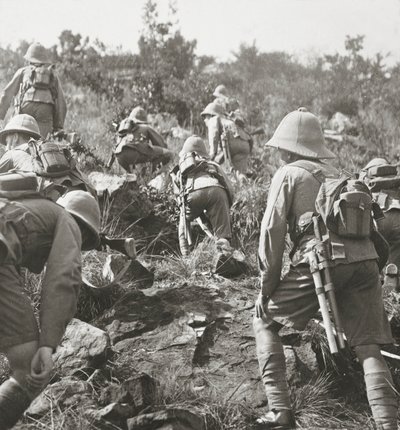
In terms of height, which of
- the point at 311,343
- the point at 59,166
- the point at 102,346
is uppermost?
the point at 59,166

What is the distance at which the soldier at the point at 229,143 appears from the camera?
12445 millimetres

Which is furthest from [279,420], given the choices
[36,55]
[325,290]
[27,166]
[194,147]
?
[36,55]

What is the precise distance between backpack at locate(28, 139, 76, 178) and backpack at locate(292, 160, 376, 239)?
2.82m

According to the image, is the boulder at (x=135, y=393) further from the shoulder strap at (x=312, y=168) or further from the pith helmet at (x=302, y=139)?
the pith helmet at (x=302, y=139)

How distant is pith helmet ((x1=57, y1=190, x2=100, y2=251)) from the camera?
4.03 m

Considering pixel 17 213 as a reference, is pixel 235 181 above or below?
below

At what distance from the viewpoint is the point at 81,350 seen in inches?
207

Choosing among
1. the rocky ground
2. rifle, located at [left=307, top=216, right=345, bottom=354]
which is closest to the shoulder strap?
rifle, located at [left=307, top=216, right=345, bottom=354]

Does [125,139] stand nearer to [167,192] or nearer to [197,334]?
[167,192]

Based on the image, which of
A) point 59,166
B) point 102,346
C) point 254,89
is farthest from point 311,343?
point 254,89

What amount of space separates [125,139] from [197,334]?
5.50 metres

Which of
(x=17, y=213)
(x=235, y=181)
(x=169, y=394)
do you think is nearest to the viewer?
(x=17, y=213)

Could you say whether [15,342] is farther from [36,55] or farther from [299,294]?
[36,55]

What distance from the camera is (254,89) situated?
23.9 meters
